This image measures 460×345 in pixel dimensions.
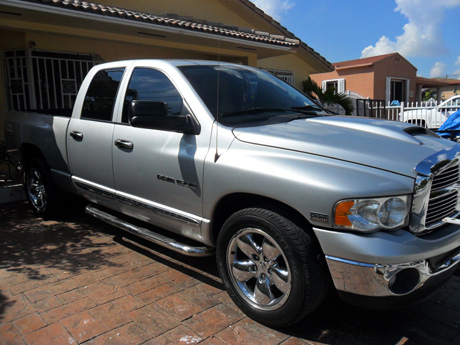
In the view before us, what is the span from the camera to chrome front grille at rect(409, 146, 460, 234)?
7.57 ft

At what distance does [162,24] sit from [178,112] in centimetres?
595

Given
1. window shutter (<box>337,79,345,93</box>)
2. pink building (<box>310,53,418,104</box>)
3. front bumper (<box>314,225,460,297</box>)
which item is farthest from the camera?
pink building (<box>310,53,418,104</box>)

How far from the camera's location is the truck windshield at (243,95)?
3.24 metres

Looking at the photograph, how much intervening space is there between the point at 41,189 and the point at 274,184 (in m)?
3.81

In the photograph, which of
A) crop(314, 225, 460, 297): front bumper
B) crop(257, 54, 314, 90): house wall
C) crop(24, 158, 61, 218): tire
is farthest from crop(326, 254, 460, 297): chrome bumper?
crop(257, 54, 314, 90): house wall

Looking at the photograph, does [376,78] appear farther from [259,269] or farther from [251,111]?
[259,269]

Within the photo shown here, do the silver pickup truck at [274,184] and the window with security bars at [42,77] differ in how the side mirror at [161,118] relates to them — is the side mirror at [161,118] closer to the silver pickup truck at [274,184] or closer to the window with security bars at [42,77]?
the silver pickup truck at [274,184]

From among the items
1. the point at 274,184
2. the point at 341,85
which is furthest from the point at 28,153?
the point at 341,85

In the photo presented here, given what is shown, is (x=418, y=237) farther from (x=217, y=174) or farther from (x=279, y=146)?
(x=217, y=174)

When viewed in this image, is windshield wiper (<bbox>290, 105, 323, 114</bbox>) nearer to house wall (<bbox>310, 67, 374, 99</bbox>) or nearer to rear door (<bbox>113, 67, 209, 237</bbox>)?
rear door (<bbox>113, 67, 209, 237</bbox>)

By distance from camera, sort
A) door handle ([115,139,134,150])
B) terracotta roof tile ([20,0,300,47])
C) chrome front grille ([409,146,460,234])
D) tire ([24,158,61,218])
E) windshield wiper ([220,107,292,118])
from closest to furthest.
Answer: chrome front grille ([409,146,460,234])
windshield wiper ([220,107,292,118])
door handle ([115,139,134,150])
tire ([24,158,61,218])
terracotta roof tile ([20,0,300,47])

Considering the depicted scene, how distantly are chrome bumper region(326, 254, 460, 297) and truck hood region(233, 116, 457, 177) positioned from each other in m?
0.56

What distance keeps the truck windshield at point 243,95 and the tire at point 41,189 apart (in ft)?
8.45

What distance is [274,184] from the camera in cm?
251
